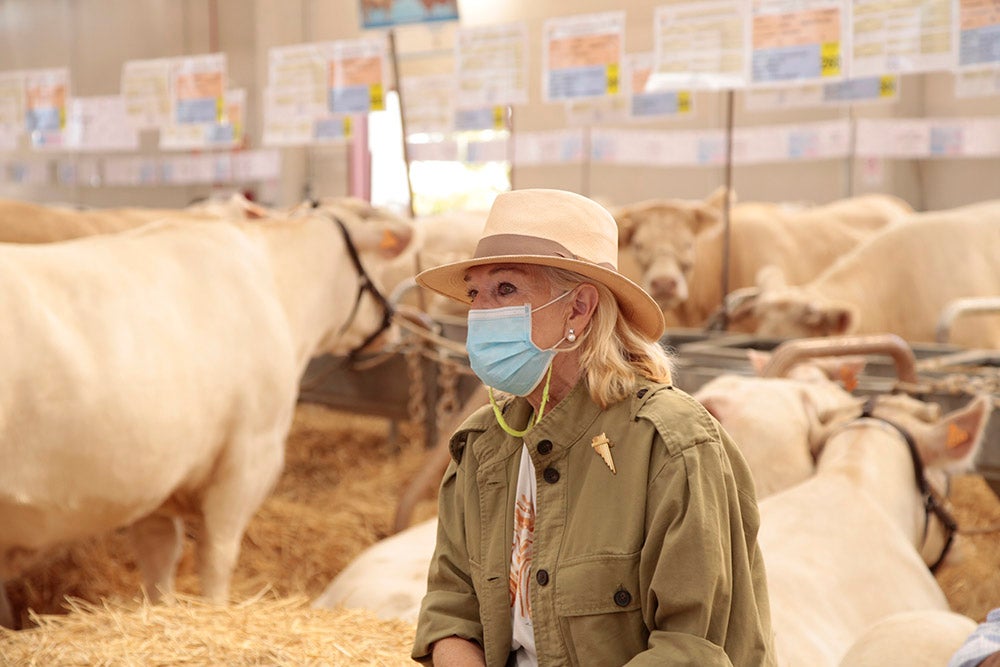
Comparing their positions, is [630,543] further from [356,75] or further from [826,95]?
[826,95]

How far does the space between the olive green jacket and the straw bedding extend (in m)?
0.69

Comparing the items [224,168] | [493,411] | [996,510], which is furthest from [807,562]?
[224,168]

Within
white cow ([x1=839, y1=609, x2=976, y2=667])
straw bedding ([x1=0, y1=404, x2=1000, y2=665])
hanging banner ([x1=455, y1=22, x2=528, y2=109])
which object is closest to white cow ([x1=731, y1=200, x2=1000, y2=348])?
straw bedding ([x1=0, y1=404, x2=1000, y2=665])

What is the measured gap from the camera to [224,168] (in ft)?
33.7

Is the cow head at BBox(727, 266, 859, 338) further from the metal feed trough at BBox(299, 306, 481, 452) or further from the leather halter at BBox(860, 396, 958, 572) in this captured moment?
the leather halter at BBox(860, 396, 958, 572)

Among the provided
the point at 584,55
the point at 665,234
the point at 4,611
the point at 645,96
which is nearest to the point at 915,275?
the point at 665,234

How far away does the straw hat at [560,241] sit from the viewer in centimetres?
156

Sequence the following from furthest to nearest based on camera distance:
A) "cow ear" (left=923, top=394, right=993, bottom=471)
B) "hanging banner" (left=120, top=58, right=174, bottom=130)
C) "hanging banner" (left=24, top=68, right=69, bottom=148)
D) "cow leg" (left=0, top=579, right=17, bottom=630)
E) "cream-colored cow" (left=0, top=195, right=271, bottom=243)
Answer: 1. "hanging banner" (left=24, top=68, right=69, bottom=148)
2. "hanging banner" (left=120, top=58, right=174, bottom=130)
3. "cream-colored cow" (left=0, top=195, right=271, bottom=243)
4. "cow leg" (left=0, top=579, right=17, bottom=630)
5. "cow ear" (left=923, top=394, right=993, bottom=471)

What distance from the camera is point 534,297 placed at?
1592 millimetres

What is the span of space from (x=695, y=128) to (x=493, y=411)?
973cm

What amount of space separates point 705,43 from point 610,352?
11.9 feet

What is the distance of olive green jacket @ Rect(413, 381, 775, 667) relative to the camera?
140cm

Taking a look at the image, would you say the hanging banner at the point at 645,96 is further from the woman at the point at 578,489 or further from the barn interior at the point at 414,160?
the woman at the point at 578,489

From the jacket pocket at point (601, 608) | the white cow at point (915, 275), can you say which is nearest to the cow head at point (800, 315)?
the white cow at point (915, 275)
